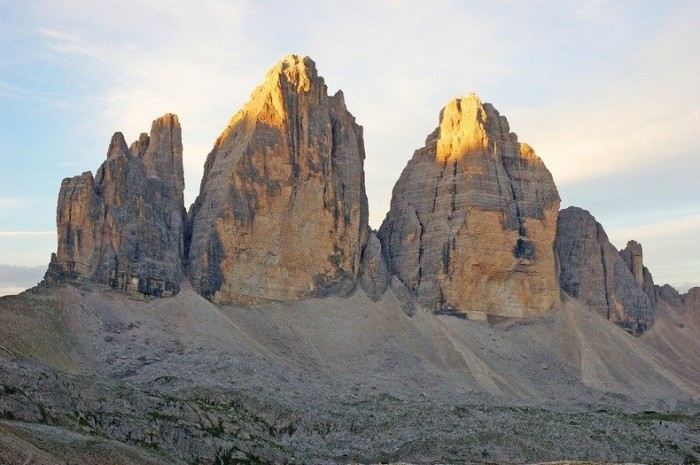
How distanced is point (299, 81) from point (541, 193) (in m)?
41.7

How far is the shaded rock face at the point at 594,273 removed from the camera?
187750 mm

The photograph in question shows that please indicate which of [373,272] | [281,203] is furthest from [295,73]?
[373,272]

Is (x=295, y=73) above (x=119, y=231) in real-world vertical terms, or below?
above

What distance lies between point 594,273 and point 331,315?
5698 cm

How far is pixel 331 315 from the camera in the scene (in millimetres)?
148000

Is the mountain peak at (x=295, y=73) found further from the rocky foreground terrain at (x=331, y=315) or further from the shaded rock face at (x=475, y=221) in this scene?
the shaded rock face at (x=475, y=221)

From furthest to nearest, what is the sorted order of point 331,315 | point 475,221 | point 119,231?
point 475,221 < point 331,315 < point 119,231

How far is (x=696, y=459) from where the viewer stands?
104562 mm

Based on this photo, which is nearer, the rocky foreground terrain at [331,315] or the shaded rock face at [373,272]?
the rocky foreground terrain at [331,315]

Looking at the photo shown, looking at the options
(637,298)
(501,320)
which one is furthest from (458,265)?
(637,298)

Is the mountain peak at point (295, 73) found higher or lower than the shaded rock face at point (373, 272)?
higher

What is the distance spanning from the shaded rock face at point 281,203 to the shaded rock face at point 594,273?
140ft

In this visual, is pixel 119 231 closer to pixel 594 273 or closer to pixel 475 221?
pixel 475 221

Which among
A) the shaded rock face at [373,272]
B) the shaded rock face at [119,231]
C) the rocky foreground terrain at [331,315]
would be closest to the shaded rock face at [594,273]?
the rocky foreground terrain at [331,315]
